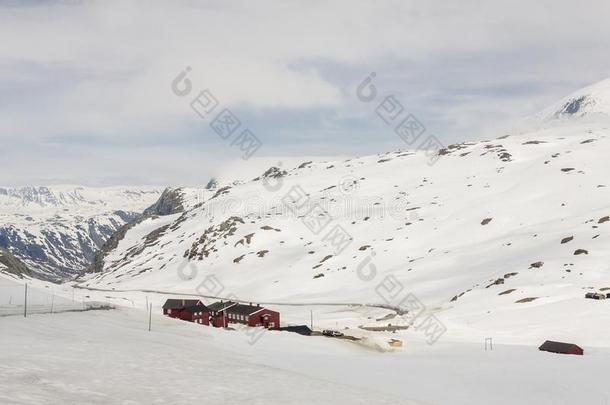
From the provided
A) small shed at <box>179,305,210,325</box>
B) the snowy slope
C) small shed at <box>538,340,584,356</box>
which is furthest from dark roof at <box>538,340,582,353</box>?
small shed at <box>179,305,210,325</box>

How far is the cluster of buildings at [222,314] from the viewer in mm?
86125

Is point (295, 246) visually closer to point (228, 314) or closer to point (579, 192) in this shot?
point (228, 314)

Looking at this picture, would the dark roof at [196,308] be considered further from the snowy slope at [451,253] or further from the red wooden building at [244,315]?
the snowy slope at [451,253]

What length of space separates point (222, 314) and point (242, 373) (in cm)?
7793

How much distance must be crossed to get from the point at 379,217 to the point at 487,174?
2037 inches

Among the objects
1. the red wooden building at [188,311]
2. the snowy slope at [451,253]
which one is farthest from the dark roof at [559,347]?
the red wooden building at [188,311]

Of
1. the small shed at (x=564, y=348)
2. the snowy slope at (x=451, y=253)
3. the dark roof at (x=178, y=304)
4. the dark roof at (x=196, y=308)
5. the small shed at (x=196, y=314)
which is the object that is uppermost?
the snowy slope at (x=451, y=253)

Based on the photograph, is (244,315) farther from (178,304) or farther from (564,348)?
(564,348)

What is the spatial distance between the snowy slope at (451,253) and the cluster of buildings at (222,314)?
Result: 2479 centimetres

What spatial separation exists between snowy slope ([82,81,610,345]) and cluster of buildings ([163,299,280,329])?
2479cm

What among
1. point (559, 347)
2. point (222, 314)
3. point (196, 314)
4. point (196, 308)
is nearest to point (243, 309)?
point (222, 314)

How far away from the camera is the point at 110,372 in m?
16.1

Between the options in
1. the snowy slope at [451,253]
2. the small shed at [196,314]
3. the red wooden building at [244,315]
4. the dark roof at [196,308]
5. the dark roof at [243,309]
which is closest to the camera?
the snowy slope at [451,253]

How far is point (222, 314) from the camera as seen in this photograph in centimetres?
9400
